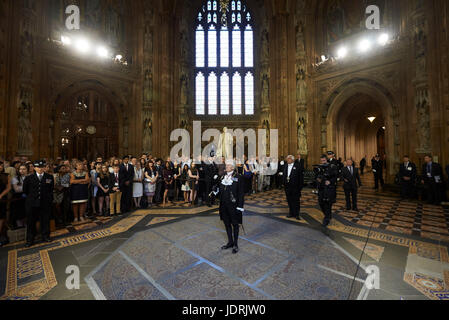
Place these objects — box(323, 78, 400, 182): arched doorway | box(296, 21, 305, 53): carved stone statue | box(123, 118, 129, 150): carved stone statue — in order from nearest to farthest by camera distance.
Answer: box(323, 78, 400, 182): arched doorway < box(123, 118, 129, 150): carved stone statue < box(296, 21, 305, 53): carved stone statue

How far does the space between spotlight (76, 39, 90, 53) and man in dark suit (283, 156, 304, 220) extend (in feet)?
46.5

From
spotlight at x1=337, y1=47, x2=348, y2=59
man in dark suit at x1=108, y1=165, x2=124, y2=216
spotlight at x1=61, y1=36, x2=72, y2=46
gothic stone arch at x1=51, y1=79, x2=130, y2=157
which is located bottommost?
man in dark suit at x1=108, y1=165, x2=124, y2=216

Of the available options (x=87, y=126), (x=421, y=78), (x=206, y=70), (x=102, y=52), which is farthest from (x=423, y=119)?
(x=102, y=52)

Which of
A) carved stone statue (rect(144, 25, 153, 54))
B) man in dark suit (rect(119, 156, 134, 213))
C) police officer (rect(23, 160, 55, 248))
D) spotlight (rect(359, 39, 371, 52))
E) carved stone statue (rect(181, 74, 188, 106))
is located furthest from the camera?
carved stone statue (rect(181, 74, 188, 106))

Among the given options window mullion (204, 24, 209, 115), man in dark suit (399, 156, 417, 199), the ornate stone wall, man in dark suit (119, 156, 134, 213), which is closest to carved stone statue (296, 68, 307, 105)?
the ornate stone wall

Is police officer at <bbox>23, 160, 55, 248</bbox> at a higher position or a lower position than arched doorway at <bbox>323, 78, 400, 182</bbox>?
lower

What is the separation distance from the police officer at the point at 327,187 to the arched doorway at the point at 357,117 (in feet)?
28.1

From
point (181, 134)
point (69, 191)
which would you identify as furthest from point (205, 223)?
point (181, 134)

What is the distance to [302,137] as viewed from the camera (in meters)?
14.4

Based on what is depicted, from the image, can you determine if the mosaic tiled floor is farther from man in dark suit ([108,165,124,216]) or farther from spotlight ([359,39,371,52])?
spotlight ([359,39,371,52])

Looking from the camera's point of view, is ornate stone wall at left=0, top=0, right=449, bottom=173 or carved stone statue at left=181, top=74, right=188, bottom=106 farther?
carved stone statue at left=181, top=74, right=188, bottom=106

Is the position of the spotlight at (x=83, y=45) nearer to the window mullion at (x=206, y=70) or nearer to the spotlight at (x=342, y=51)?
the window mullion at (x=206, y=70)

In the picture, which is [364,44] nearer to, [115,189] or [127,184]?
[127,184]

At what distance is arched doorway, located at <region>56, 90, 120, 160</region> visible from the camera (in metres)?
12.0
